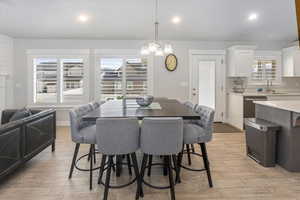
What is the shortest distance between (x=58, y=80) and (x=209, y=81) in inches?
169

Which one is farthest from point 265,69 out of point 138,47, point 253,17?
point 138,47

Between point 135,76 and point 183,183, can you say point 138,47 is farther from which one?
point 183,183

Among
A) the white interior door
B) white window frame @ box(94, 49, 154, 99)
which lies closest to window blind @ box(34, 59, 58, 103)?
white window frame @ box(94, 49, 154, 99)

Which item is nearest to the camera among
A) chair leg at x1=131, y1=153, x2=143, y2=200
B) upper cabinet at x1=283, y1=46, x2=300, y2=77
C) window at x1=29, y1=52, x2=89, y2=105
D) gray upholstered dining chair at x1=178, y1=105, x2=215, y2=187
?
chair leg at x1=131, y1=153, x2=143, y2=200

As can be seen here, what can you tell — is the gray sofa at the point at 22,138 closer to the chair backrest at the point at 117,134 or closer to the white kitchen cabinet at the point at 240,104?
the chair backrest at the point at 117,134

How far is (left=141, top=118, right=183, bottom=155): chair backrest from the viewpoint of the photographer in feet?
6.76

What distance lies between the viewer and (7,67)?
18.0ft

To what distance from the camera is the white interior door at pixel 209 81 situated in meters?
6.08

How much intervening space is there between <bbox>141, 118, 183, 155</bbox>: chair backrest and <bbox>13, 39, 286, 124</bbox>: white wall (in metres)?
3.95

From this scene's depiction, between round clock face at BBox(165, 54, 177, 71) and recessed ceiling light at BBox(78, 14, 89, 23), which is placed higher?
recessed ceiling light at BBox(78, 14, 89, 23)

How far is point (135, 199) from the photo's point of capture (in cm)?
226

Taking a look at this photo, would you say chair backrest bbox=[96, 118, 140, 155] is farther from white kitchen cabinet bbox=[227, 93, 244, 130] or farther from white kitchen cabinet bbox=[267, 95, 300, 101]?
white kitchen cabinet bbox=[267, 95, 300, 101]

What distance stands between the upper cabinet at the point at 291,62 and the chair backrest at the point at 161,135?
5239 millimetres

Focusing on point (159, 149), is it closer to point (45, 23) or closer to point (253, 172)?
point (253, 172)
